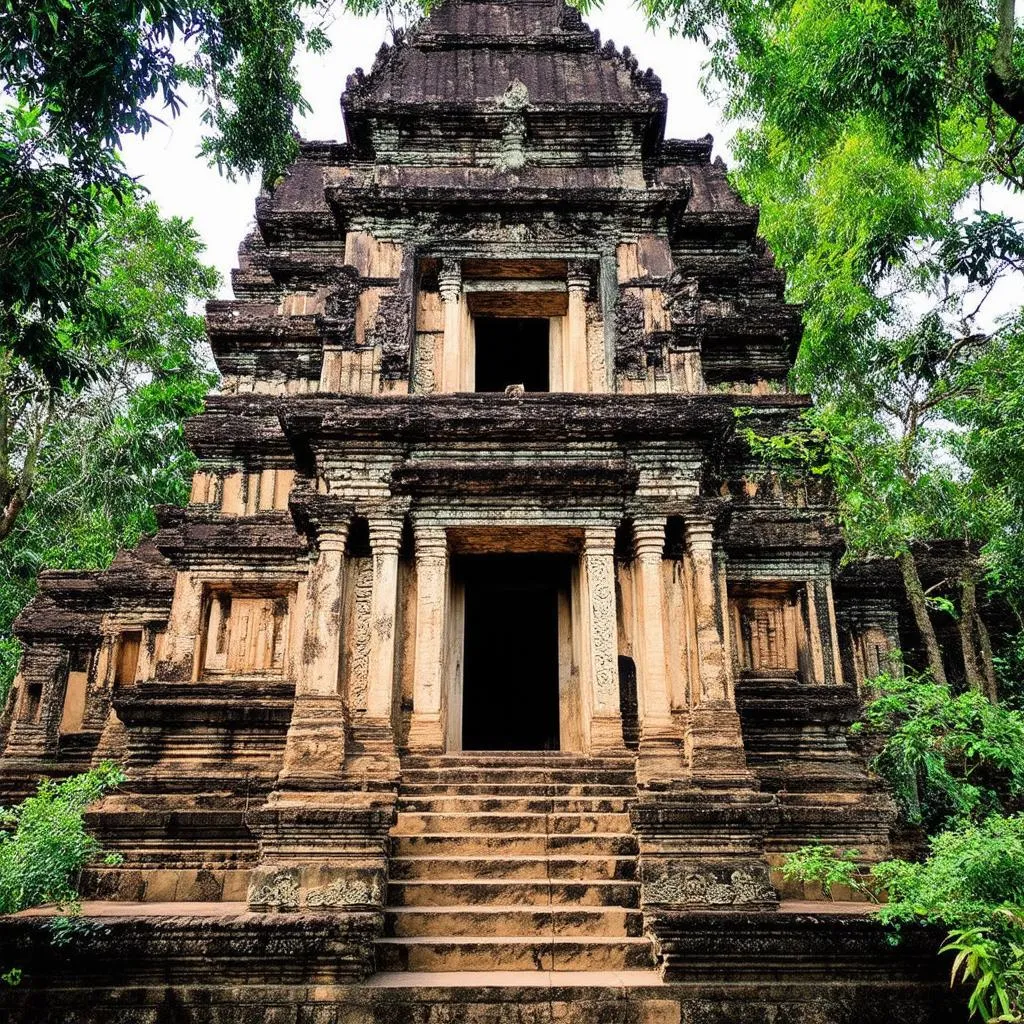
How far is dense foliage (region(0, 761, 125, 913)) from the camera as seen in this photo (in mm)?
7133

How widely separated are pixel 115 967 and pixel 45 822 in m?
2.34

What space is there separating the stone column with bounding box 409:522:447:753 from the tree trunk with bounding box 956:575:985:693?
8.14 m

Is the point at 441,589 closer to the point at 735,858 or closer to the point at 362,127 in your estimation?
the point at 735,858

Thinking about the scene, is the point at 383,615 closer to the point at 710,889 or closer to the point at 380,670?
the point at 380,670

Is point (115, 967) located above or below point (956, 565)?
below

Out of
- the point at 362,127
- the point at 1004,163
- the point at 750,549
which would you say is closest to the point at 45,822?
the point at 750,549

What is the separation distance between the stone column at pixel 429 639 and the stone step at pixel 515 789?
0.44 metres

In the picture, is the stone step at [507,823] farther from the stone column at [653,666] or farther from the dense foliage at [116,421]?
the dense foliage at [116,421]

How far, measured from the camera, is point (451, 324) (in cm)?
1101

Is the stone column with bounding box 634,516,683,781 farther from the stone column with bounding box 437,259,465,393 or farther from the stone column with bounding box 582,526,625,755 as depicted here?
the stone column with bounding box 437,259,465,393

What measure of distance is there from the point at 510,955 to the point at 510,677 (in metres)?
8.17

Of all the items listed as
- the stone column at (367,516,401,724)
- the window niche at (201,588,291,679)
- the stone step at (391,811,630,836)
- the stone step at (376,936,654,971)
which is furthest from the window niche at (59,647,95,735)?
the stone step at (376,936,654,971)

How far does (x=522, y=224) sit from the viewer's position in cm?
1138

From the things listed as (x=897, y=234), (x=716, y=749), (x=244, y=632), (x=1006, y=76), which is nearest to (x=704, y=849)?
(x=716, y=749)
